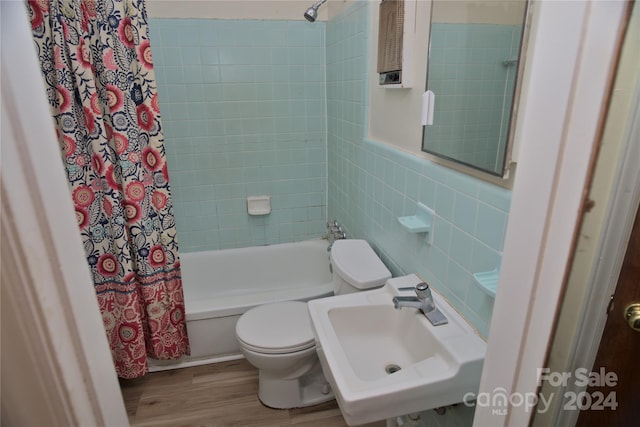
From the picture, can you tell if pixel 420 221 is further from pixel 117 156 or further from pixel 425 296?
pixel 117 156

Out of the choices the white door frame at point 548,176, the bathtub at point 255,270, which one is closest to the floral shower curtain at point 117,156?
the bathtub at point 255,270

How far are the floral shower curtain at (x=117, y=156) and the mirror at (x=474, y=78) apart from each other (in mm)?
1130

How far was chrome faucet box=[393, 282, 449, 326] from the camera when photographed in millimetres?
1206

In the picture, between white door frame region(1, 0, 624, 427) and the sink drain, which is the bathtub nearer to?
the sink drain

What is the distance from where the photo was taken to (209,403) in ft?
6.06

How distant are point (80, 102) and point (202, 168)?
39.7 inches

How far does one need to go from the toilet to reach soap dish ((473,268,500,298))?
1.66ft

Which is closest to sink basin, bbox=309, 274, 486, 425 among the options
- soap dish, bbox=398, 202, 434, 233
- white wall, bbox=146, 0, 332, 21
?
soap dish, bbox=398, 202, 434, 233

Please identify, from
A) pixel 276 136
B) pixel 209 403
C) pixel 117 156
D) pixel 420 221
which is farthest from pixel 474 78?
pixel 209 403

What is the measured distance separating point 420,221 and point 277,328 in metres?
0.88

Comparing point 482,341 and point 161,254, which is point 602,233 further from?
point 161,254

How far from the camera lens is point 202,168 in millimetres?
2484

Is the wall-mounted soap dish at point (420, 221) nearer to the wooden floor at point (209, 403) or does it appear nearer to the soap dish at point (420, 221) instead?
the soap dish at point (420, 221)

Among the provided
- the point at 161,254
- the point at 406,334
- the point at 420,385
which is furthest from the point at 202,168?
the point at 420,385
